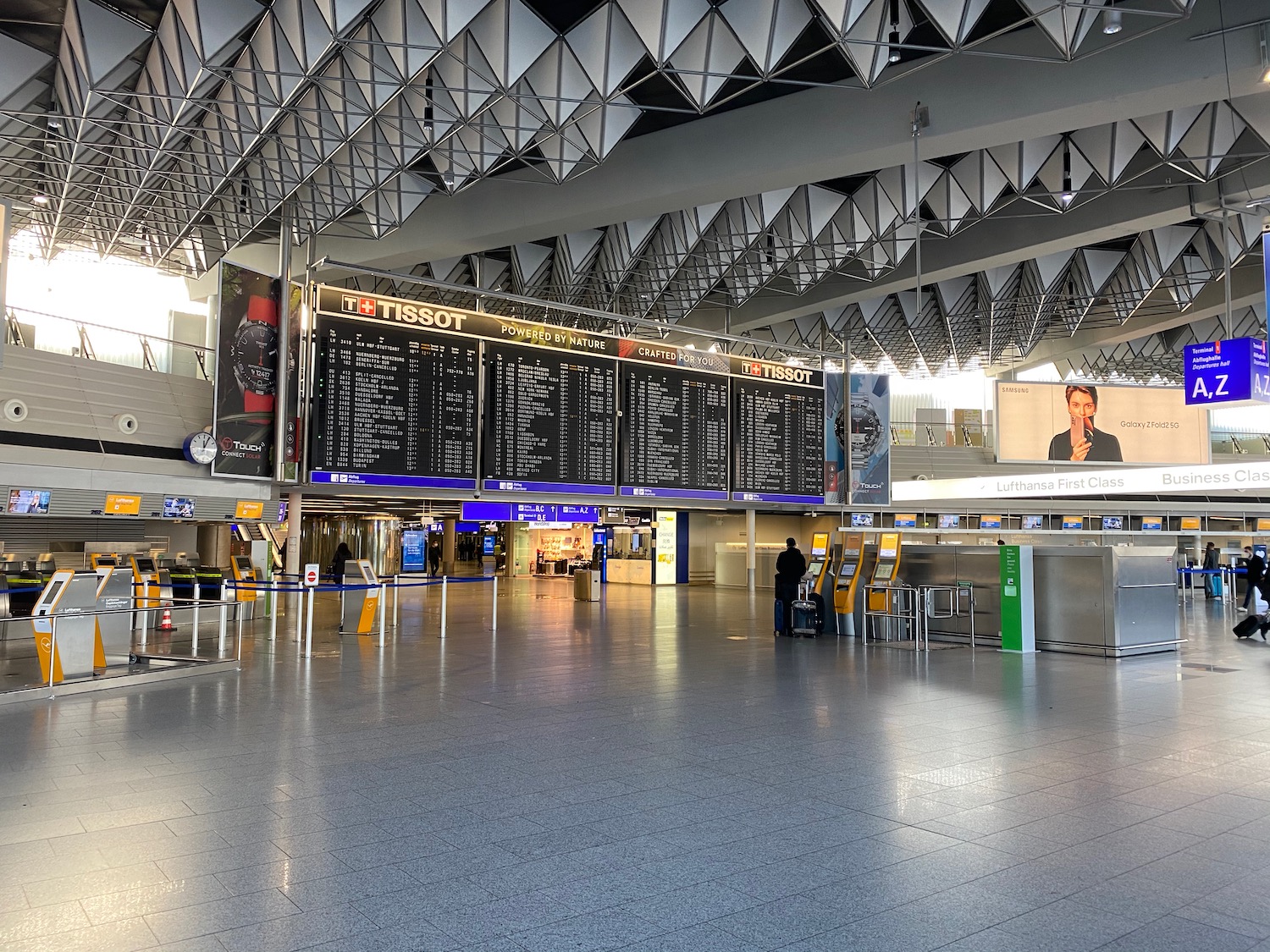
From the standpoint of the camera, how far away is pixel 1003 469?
89.5 ft

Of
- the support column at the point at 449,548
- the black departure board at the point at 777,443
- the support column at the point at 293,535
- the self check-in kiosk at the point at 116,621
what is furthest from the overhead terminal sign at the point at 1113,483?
the self check-in kiosk at the point at 116,621

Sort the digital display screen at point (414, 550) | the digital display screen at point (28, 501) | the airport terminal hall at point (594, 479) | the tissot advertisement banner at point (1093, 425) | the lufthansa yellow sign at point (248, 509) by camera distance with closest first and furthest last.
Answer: the airport terminal hall at point (594, 479), the digital display screen at point (28, 501), the lufthansa yellow sign at point (248, 509), the tissot advertisement banner at point (1093, 425), the digital display screen at point (414, 550)

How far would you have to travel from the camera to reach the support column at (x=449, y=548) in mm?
31375

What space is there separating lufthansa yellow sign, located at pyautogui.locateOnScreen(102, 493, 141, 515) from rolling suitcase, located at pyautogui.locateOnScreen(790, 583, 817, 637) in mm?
9541

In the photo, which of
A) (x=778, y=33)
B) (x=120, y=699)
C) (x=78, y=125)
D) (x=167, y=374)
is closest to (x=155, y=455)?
(x=167, y=374)

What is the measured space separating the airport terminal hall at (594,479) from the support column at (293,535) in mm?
125

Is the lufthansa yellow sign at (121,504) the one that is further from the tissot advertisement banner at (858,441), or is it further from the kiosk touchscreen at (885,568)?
the tissot advertisement banner at (858,441)

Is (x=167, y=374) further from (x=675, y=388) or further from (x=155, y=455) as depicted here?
(x=675, y=388)

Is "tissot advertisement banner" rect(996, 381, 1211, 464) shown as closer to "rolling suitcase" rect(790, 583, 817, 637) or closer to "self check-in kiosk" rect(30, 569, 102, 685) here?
"rolling suitcase" rect(790, 583, 817, 637)

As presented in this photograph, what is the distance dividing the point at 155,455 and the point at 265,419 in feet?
5.03

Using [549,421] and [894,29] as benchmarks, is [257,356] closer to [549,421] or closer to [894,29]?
[549,421]

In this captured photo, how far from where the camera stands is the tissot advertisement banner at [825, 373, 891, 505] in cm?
1869

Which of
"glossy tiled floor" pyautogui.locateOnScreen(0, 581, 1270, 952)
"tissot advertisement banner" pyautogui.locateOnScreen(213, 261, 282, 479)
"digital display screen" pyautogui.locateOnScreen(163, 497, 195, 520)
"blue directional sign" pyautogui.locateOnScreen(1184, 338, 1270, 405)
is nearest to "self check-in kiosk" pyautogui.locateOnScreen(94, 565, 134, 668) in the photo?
"glossy tiled floor" pyautogui.locateOnScreen(0, 581, 1270, 952)

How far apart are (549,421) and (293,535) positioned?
4.55 metres
